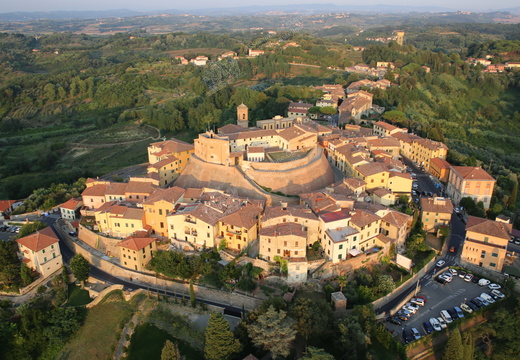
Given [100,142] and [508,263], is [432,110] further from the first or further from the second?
[100,142]

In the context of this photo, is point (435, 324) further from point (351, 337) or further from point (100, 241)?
point (100, 241)

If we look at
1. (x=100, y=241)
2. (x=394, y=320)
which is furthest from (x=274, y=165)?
(x=394, y=320)

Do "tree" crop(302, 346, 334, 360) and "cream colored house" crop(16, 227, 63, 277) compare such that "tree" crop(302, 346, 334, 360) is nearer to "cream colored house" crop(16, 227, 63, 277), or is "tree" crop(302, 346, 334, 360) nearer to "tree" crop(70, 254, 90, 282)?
"tree" crop(70, 254, 90, 282)

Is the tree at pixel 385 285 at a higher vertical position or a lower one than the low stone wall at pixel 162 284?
higher

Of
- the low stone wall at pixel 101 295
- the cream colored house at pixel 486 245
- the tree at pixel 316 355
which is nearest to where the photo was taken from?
the tree at pixel 316 355

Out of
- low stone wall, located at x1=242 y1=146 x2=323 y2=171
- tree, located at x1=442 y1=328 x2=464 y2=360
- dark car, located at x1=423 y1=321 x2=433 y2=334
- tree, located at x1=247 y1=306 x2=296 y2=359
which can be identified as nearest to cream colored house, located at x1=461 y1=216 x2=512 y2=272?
dark car, located at x1=423 y1=321 x2=433 y2=334

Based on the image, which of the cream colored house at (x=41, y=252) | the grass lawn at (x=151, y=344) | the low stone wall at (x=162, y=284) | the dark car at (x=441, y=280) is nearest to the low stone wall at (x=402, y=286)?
the dark car at (x=441, y=280)

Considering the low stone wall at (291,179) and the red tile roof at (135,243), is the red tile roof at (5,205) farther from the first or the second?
the low stone wall at (291,179)

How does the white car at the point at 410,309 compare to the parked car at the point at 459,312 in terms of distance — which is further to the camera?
the white car at the point at 410,309

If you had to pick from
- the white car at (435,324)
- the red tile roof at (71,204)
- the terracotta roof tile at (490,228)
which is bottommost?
the white car at (435,324)
